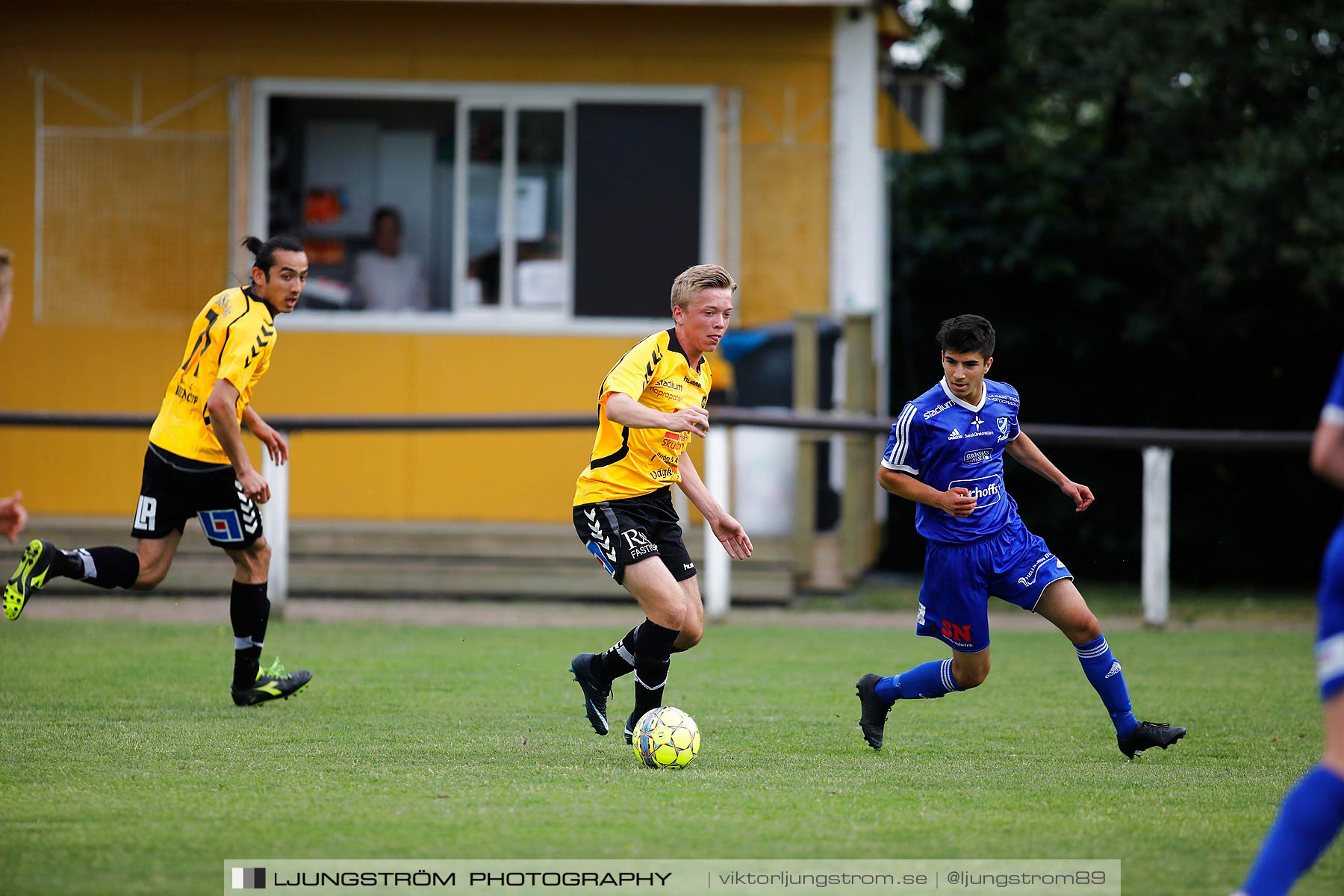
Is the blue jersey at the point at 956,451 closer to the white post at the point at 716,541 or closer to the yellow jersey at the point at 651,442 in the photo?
the yellow jersey at the point at 651,442

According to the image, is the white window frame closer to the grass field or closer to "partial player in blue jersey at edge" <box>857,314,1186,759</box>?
the grass field

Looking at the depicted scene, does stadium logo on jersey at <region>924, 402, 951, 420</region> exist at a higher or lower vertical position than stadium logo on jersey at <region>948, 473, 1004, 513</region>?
higher

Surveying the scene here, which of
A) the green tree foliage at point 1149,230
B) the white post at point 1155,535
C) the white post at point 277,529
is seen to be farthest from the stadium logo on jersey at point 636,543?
the green tree foliage at point 1149,230

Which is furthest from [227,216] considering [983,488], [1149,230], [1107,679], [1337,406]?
[1337,406]

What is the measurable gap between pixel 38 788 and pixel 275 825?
3.89 feet

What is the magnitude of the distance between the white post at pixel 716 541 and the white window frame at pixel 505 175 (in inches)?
94.9

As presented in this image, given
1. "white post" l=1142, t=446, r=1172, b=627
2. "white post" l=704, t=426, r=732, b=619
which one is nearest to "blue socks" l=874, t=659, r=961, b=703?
"white post" l=704, t=426, r=732, b=619

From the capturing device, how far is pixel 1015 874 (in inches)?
177

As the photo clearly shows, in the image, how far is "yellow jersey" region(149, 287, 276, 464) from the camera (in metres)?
7.16

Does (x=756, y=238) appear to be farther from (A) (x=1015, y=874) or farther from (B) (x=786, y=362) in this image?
(A) (x=1015, y=874)

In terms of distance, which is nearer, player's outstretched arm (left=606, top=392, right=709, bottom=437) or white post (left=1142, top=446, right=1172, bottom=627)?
player's outstretched arm (left=606, top=392, right=709, bottom=437)

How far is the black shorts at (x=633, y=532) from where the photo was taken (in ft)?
20.8

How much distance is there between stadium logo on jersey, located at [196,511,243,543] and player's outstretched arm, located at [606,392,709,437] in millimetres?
2453

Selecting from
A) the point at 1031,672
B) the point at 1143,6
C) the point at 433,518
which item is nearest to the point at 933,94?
the point at 1143,6
